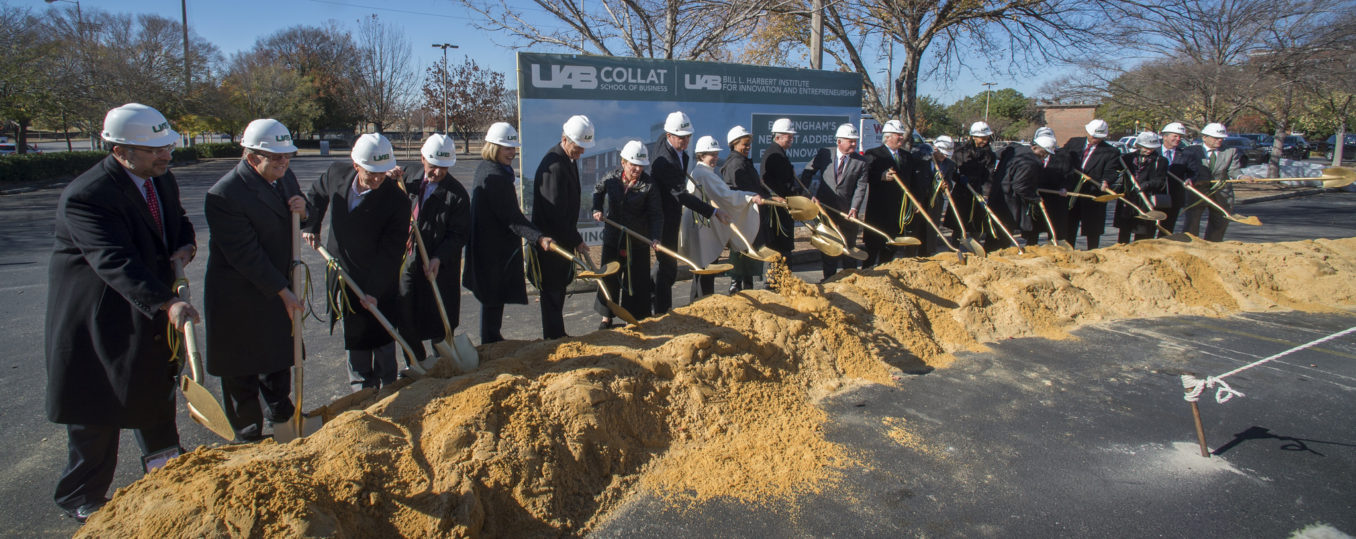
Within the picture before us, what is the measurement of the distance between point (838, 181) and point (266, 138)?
5.03 meters

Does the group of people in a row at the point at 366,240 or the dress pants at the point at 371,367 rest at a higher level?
the group of people in a row at the point at 366,240

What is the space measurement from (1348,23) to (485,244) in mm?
19115

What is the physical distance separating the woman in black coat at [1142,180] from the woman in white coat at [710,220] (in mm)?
4727

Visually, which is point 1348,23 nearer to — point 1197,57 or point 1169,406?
point 1197,57

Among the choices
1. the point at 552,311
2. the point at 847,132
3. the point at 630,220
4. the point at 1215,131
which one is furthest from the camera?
the point at 1215,131

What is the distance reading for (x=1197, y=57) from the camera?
1709cm

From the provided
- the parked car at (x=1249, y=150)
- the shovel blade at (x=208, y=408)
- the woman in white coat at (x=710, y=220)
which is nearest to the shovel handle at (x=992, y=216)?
the woman in white coat at (x=710, y=220)

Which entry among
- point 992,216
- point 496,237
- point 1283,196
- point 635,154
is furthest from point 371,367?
point 1283,196

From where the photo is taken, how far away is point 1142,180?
8188mm

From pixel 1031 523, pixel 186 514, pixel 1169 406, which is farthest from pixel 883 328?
pixel 186 514

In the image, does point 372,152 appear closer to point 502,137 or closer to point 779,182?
point 502,137

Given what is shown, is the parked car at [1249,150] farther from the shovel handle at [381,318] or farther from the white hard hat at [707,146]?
the shovel handle at [381,318]

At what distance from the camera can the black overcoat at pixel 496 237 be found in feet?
14.9

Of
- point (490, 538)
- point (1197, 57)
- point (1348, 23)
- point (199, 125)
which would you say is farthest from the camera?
point (199, 125)
